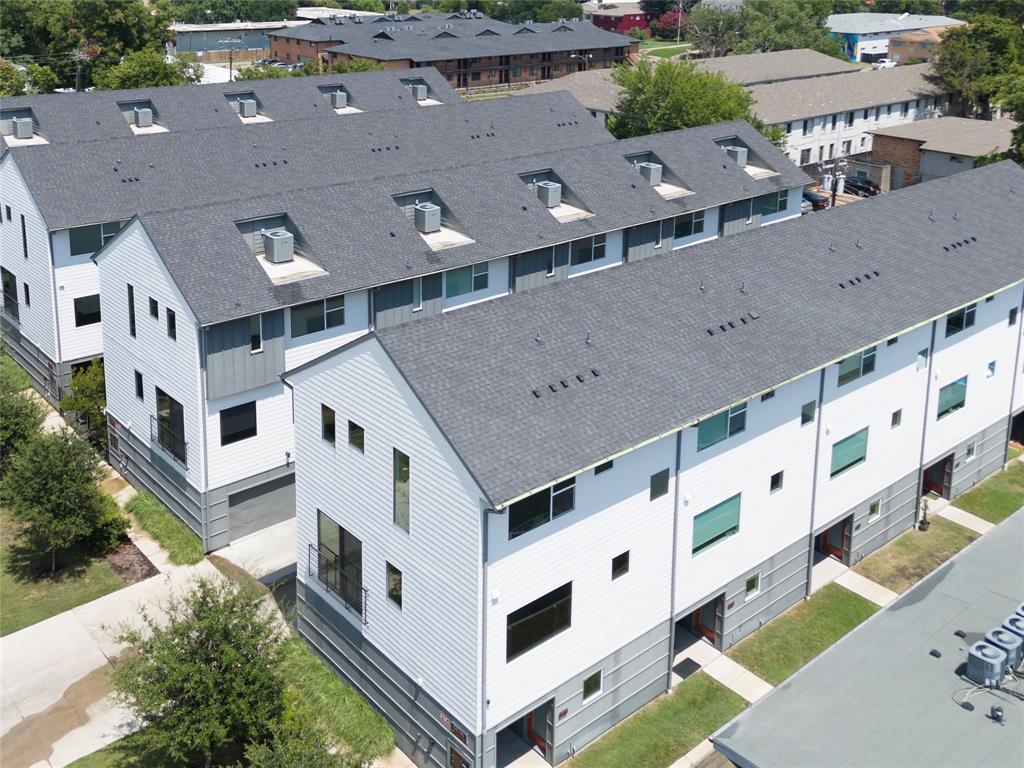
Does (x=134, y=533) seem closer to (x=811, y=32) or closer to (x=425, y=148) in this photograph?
(x=425, y=148)

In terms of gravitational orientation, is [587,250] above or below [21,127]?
below

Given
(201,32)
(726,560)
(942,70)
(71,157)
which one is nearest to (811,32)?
(942,70)

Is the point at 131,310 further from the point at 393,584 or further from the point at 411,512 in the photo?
the point at 411,512

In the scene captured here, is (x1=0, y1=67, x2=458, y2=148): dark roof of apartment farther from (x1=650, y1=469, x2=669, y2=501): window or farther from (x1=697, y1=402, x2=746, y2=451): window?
(x1=697, y1=402, x2=746, y2=451): window

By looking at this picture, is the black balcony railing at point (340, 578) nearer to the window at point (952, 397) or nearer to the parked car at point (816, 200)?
the window at point (952, 397)

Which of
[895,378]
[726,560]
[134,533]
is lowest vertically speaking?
[134,533]

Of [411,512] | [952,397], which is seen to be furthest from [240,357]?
[952,397]

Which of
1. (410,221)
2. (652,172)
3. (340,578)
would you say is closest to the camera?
(340,578)
